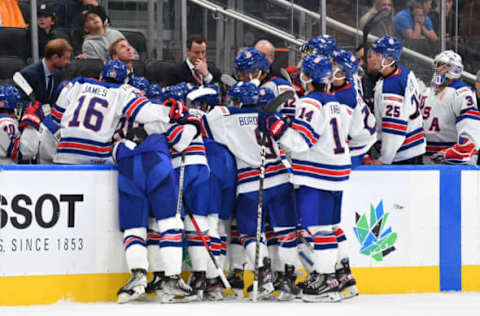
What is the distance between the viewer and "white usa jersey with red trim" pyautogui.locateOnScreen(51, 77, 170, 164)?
5332mm

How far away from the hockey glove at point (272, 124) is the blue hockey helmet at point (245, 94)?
0.29 feet

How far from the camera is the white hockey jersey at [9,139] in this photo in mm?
5590

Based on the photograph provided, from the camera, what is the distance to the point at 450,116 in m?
6.21

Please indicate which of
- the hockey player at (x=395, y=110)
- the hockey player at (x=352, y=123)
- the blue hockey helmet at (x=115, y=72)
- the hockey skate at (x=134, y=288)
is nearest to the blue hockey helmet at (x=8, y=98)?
the blue hockey helmet at (x=115, y=72)

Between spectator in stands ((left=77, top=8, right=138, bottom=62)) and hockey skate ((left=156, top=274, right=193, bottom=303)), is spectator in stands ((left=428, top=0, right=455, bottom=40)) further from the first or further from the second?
hockey skate ((left=156, top=274, right=193, bottom=303))

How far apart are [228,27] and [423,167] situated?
2.25 meters

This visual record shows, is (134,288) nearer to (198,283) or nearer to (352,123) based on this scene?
(198,283)

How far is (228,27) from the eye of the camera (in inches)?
288

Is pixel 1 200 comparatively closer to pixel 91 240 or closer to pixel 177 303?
pixel 91 240

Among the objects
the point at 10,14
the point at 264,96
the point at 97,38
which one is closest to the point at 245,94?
the point at 264,96

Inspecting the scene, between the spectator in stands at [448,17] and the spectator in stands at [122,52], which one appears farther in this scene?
the spectator in stands at [448,17]

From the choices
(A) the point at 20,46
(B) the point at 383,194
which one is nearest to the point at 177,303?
(B) the point at 383,194

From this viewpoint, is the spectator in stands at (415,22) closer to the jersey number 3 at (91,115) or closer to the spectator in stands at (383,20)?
the spectator in stands at (383,20)

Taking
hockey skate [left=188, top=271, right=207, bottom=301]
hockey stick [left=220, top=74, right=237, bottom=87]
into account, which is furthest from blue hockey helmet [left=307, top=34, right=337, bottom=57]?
hockey skate [left=188, top=271, right=207, bottom=301]
